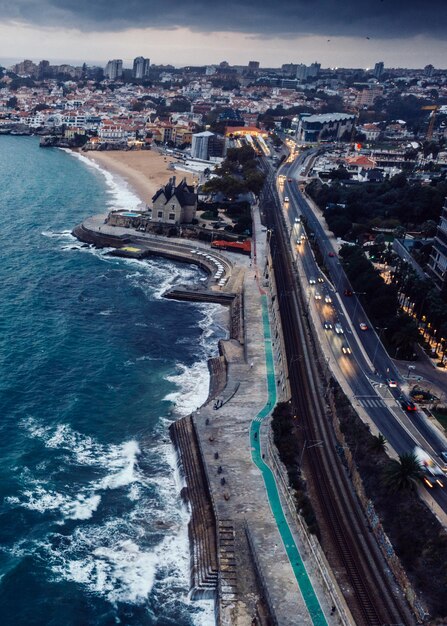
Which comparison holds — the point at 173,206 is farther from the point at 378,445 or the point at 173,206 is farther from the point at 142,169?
the point at 378,445

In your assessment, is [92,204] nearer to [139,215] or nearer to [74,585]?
[139,215]

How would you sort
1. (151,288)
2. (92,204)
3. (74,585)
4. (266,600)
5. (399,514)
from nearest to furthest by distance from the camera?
1. (266,600)
2. (74,585)
3. (399,514)
4. (151,288)
5. (92,204)

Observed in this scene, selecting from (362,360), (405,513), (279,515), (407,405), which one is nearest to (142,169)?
(362,360)

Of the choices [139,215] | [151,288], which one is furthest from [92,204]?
[151,288]

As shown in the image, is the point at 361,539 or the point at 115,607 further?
the point at 361,539

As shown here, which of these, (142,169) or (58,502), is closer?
(58,502)

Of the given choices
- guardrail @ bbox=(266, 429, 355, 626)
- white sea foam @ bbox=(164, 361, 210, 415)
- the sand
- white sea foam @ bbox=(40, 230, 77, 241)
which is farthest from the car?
the sand
